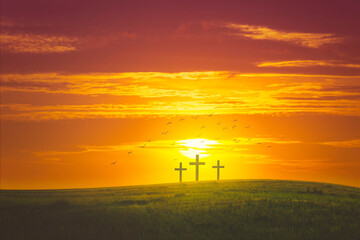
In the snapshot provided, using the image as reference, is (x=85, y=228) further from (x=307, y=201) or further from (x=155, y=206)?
(x=307, y=201)

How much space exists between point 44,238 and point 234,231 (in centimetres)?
946

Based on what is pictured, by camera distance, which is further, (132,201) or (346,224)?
(132,201)

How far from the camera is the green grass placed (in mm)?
25172

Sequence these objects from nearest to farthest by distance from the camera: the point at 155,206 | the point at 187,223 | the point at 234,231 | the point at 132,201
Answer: the point at 234,231, the point at 187,223, the point at 155,206, the point at 132,201

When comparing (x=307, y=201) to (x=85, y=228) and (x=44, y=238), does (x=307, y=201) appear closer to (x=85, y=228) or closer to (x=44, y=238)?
(x=85, y=228)

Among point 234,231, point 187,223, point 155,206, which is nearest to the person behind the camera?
point 234,231

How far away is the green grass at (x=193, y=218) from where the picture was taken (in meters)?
25.2

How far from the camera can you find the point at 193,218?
Answer: 94.4 feet

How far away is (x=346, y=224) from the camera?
27422mm

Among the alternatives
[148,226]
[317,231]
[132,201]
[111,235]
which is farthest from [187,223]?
[132,201]

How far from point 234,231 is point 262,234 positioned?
155 centimetres

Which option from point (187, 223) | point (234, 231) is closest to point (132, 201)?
point (187, 223)

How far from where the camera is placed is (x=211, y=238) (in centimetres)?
2397

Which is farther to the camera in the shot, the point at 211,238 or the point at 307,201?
the point at 307,201
